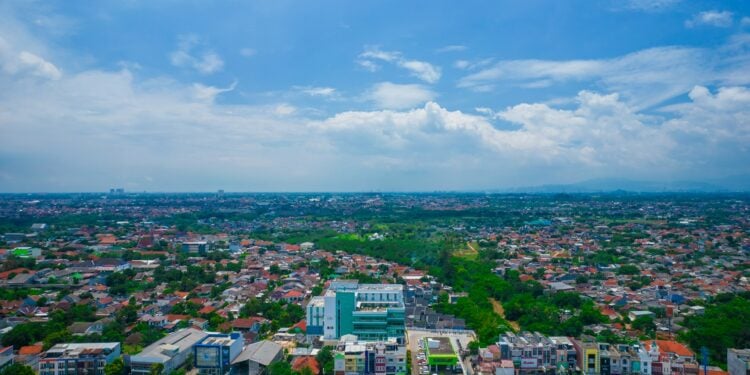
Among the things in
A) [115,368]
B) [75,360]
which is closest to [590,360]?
[115,368]

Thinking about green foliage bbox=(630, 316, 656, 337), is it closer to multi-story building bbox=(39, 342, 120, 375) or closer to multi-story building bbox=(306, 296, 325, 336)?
multi-story building bbox=(306, 296, 325, 336)

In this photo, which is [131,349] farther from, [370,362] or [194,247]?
[194,247]

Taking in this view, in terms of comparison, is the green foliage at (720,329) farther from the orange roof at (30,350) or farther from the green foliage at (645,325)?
the orange roof at (30,350)

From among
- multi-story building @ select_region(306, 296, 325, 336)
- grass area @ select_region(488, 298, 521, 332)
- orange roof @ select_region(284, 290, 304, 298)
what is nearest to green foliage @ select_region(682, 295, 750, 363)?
grass area @ select_region(488, 298, 521, 332)

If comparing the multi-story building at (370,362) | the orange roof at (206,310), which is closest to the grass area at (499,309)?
the multi-story building at (370,362)

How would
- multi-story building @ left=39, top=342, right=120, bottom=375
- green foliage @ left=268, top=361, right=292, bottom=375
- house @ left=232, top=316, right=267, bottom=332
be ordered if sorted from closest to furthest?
green foliage @ left=268, top=361, right=292, bottom=375, multi-story building @ left=39, top=342, right=120, bottom=375, house @ left=232, top=316, right=267, bottom=332
